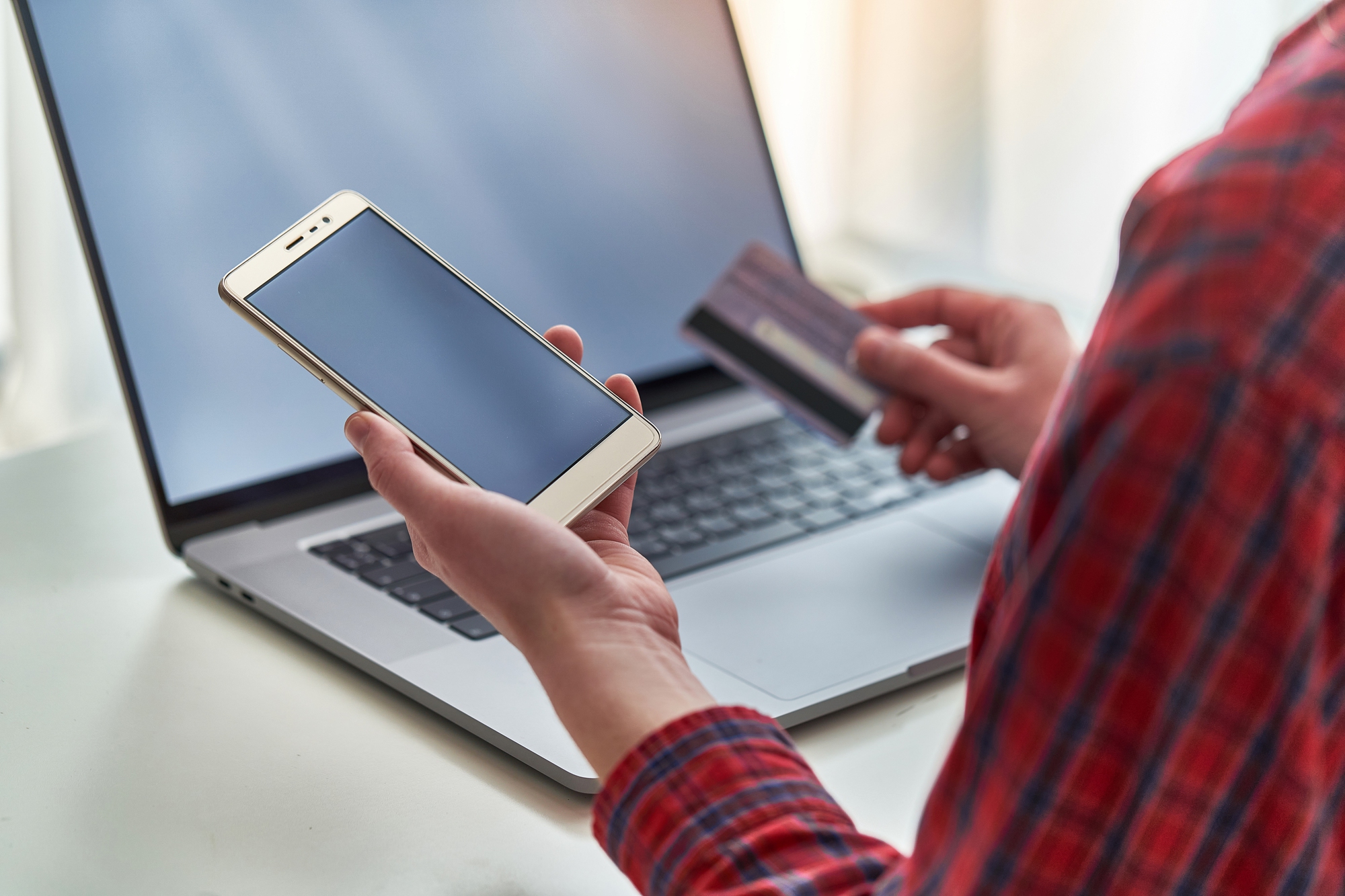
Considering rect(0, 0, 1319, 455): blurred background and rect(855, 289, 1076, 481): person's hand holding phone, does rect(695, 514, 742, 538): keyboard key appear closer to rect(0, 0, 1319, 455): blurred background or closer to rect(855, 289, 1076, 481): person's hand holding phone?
rect(855, 289, 1076, 481): person's hand holding phone

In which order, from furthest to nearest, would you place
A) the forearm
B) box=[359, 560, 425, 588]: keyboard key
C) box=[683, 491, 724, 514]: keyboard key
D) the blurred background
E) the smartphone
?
the blurred background → box=[683, 491, 724, 514]: keyboard key → box=[359, 560, 425, 588]: keyboard key → the smartphone → the forearm

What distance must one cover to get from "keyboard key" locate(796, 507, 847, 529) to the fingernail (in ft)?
1.04

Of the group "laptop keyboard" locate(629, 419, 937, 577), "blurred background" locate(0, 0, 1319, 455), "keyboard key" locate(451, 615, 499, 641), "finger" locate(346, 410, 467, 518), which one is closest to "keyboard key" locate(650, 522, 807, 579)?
"laptop keyboard" locate(629, 419, 937, 577)

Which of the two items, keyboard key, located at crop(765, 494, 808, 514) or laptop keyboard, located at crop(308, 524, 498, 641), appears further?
keyboard key, located at crop(765, 494, 808, 514)

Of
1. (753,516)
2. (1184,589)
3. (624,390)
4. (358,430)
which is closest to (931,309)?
(753,516)

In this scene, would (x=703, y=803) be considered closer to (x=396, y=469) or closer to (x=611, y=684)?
(x=611, y=684)

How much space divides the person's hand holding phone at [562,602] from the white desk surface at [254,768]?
92mm

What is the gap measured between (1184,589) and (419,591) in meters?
0.42

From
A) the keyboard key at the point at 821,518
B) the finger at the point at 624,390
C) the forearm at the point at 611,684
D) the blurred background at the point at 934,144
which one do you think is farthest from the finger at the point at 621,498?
the blurred background at the point at 934,144

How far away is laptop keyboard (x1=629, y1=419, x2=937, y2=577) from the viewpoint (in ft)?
2.22

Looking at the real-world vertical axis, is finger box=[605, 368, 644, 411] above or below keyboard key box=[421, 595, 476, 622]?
above

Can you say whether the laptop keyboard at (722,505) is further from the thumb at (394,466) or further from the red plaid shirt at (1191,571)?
the red plaid shirt at (1191,571)

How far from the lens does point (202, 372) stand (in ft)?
2.18

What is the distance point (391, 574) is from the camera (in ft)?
2.02
